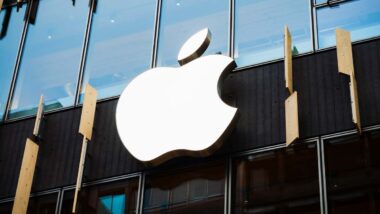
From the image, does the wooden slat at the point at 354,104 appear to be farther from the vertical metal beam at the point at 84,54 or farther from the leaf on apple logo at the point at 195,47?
the vertical metal beam at the point at 84,54

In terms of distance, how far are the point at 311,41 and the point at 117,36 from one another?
18.1 feet

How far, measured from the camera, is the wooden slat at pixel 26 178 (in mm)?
18016

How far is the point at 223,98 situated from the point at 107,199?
3494 millimetres

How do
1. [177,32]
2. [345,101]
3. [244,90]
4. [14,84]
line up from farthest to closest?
[14,84] < [177,32] < [244,90] < [345,101]

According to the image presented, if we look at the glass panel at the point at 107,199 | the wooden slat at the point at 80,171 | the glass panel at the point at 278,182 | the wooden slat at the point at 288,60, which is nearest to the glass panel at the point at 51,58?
the wooden slat at the point at 80,171

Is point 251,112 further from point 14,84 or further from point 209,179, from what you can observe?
point 14,84

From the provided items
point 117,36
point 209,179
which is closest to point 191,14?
point 117,36

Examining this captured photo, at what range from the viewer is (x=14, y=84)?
20.8 m

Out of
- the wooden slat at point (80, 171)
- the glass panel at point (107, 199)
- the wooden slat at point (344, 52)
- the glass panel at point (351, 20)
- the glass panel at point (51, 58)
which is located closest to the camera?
the wooden slat at point (344, 52)

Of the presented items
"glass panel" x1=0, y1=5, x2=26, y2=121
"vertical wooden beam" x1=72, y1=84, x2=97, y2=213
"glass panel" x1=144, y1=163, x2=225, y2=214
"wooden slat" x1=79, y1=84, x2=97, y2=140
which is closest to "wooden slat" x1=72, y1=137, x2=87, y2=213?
"vertical wooden beam" x1=72, y1=84, x2=97, y2=213

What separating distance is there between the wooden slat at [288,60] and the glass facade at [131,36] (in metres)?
0.54

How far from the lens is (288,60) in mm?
16469

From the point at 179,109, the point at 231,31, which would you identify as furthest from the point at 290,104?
the point at 231,31

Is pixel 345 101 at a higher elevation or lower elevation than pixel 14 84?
lower
